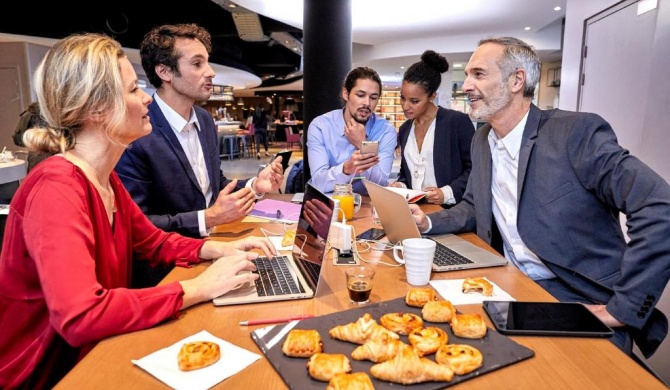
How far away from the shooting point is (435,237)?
1.92 metres

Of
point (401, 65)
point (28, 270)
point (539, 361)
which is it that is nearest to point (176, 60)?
point (28, 270)

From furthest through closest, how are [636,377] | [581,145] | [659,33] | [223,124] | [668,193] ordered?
[223,124] < [659,33] < [581,145] < [668,193] < [636,377]

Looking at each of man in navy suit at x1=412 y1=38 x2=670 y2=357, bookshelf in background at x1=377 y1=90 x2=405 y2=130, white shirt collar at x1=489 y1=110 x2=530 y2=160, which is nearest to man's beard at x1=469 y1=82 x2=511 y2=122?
man in navy suit at x1=412 y1=38 x2=670 y2=357

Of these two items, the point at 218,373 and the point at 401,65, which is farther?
the point at 401,65

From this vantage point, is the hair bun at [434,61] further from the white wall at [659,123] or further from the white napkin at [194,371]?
the white napkin at [194,371]

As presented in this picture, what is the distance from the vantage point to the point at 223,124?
14.2m

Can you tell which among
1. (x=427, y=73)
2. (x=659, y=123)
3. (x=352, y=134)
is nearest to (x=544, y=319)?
(x=352, y=134)

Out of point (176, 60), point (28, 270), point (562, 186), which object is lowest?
Result: point (28, 270)

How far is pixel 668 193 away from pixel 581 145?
0.33m

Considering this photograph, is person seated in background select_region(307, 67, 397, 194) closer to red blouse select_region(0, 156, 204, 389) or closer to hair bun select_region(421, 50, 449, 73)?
hair bun select_region(421, 50, 449, 73)

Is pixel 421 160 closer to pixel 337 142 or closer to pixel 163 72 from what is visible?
pixel 337 142

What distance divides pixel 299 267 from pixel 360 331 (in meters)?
0.55

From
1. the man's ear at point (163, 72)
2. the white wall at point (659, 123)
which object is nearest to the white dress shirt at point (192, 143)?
the man's ear at point (163, 72)

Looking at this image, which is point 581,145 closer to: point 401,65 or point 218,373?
point 218,373
